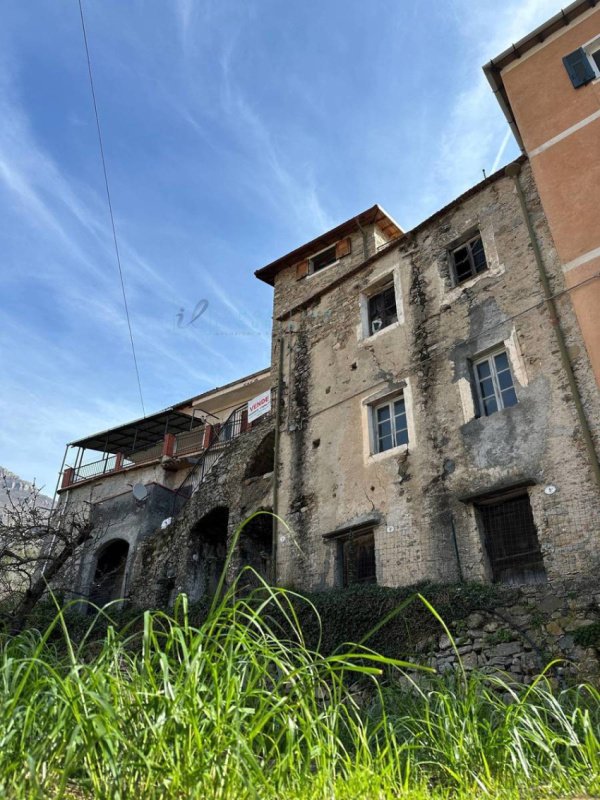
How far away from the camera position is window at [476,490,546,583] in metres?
7.83

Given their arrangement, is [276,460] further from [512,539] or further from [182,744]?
[182,744]

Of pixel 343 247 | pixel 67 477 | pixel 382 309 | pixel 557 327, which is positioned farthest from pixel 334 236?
pixel 67 477

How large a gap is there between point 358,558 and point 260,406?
21.5 feet

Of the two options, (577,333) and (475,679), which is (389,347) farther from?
(475,679)

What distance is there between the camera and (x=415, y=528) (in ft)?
30.2

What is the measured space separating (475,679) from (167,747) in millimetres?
1949

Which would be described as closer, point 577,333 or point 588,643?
point 588,643

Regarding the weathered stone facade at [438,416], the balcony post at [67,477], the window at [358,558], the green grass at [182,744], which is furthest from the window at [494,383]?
the balcony post at [67,477]

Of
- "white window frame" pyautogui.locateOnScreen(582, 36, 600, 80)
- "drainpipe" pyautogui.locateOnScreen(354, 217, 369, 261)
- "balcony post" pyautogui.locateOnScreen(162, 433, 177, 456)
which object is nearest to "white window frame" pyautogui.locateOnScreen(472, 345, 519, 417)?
"white window frame" pyautogui.locateOnScreen(582, 36, 600, 80)

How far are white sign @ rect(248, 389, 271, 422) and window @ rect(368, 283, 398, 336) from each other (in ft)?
12.8

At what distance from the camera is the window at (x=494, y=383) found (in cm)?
921

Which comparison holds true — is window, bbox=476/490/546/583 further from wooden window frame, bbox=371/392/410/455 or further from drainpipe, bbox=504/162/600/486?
wooden window frame, bbox=371/392/410/455

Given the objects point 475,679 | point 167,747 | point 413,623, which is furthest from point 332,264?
point 167,747

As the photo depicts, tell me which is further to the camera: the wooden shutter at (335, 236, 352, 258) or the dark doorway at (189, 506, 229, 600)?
the wooden shutter at (335, 236, 352, 258)
